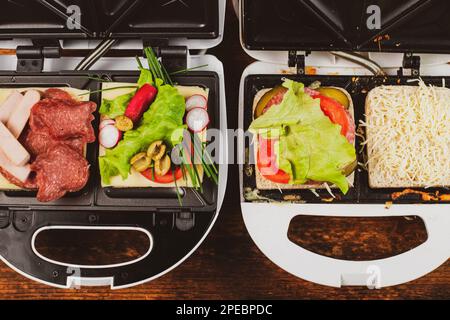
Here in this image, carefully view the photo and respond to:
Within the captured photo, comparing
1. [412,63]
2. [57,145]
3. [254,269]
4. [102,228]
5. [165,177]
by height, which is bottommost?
[254,269]

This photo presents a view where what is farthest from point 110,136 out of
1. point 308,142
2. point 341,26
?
point 341,26

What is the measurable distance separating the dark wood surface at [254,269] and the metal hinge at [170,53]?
0.31 meters

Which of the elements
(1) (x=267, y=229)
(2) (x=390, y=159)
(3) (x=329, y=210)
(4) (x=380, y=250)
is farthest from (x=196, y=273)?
(2) (x=390, y=159)

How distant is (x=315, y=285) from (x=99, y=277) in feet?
2.71

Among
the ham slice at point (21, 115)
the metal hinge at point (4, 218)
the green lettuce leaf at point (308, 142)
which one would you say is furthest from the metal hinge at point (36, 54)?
the green lettuce leaf at point (308, 142)

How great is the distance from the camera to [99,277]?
182 centimetres

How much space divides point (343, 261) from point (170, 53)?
987mm

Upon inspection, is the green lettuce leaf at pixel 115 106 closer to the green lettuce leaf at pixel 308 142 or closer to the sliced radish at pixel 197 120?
the sliced radish at pixel 197 120

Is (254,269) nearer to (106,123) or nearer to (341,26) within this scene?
(106,123)

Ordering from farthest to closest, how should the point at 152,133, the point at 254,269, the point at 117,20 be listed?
the point at 254,269 → the point at 117,20 → the point at 152,133

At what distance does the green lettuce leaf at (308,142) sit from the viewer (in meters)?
1.65

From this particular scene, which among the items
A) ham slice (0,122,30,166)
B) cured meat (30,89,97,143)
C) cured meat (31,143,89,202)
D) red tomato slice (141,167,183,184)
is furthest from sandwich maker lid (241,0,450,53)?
ham slice (0,122,30,166)

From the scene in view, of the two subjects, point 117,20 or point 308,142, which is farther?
point 117,20

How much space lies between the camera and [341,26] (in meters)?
1.73
